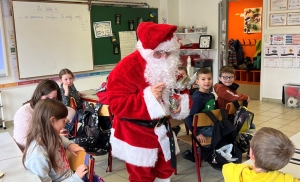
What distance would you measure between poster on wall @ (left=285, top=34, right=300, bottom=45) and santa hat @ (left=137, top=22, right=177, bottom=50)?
4327 mm

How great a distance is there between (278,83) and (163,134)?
4.54 metres

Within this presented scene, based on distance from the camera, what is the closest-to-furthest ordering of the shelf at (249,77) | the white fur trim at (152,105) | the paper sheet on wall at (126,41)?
the white fur trim at (152,105)
the paper sheet on wall at (126,41)
the shelf at (249,77)

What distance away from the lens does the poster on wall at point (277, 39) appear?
568cm

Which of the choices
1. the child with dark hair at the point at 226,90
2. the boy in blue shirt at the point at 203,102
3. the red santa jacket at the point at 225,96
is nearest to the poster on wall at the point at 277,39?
the child with dark hair at the point at 226,90

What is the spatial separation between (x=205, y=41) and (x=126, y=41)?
1.75m

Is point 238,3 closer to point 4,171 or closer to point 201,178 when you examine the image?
point 201,178

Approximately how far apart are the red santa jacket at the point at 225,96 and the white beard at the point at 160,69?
1.18m

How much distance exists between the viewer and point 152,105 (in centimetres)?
191

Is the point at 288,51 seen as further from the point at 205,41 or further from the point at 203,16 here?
the point at 203,16

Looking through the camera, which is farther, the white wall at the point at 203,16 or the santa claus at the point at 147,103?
the white wall at the point at 203,16

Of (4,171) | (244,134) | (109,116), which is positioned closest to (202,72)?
(244,134)

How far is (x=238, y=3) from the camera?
8258mm

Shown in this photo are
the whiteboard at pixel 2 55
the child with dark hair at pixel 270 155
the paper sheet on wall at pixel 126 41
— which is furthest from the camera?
the paper sheet on wall at pixel 126 41

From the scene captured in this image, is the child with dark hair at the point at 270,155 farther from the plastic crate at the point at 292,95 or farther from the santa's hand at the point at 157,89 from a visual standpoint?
the plastic crate at the point at 292,95
